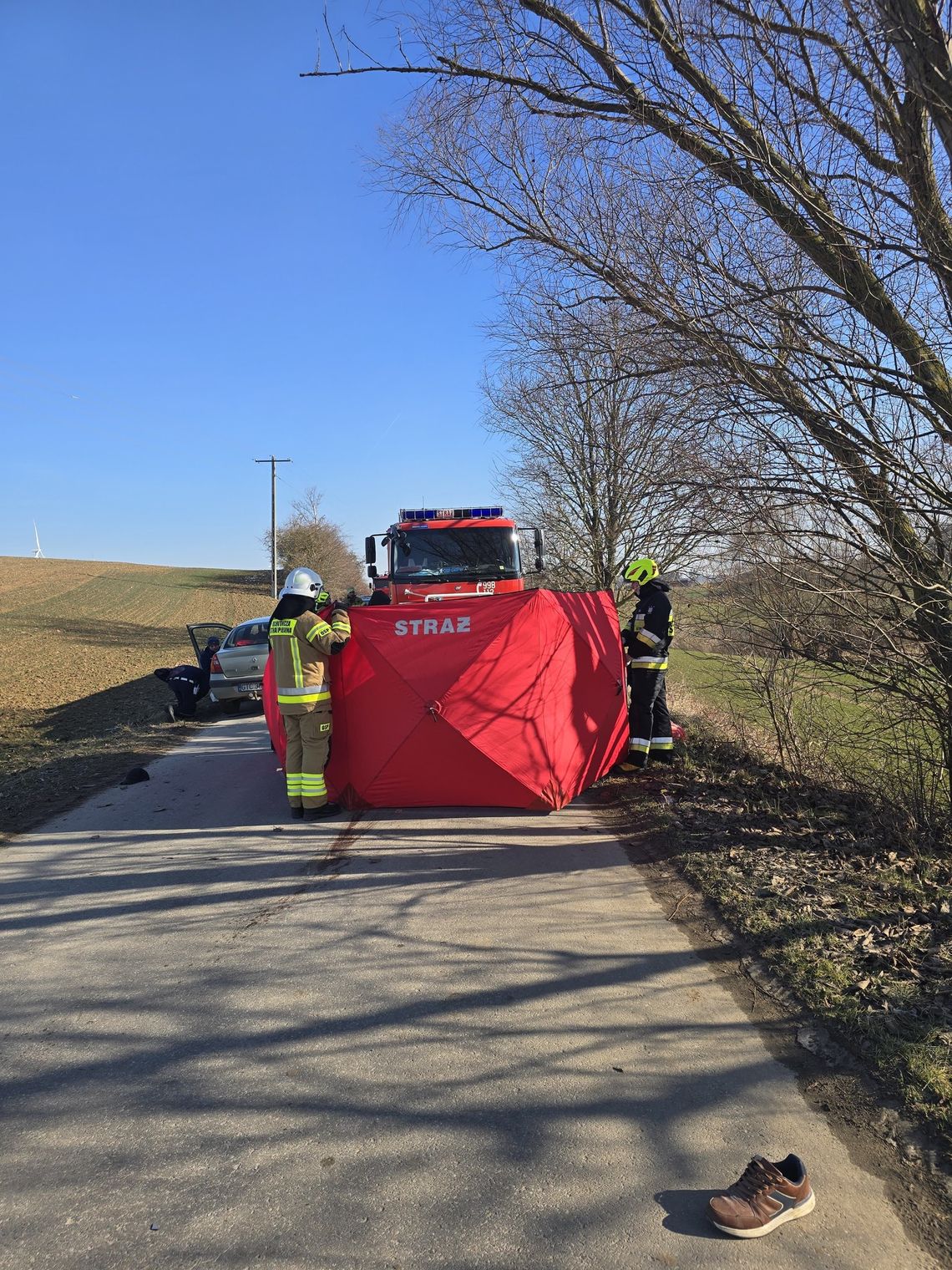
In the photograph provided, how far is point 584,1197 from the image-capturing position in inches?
98.7

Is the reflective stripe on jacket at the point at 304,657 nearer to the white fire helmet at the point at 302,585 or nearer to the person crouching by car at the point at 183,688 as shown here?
the white fire helmet at the point at 302,585

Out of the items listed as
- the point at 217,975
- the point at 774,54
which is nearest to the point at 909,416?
the point at 774,54

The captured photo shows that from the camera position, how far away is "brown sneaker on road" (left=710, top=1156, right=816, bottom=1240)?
7.73 feet

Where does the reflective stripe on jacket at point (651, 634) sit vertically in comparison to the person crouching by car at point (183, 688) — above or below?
above

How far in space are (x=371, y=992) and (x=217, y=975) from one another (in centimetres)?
86

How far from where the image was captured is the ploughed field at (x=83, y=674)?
9336 millimetres

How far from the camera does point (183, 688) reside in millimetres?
13945

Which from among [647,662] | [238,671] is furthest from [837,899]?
[238,671]

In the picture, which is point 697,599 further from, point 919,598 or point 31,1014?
point 31,1014

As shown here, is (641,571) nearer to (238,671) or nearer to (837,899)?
(837,899)

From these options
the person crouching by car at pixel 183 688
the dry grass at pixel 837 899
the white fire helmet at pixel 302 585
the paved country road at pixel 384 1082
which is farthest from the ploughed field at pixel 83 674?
the dry grass at pixel 837 899

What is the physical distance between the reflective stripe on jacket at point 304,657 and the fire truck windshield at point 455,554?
490 centimetres

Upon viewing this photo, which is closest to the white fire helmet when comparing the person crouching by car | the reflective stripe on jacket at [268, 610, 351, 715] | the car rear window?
the reflective stripe on jacket at [268, 610, 351, 715]

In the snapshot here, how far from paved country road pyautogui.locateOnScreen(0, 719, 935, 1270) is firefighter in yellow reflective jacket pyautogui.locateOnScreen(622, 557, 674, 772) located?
8.73 ft
